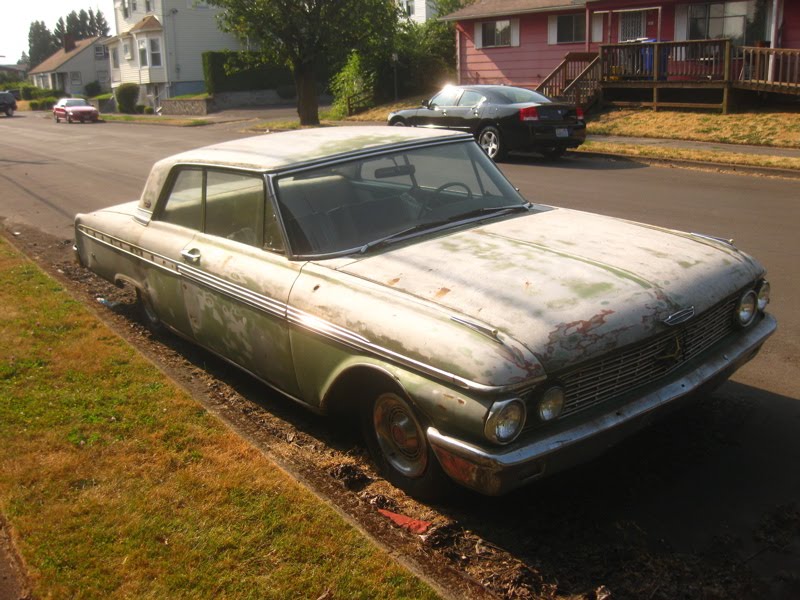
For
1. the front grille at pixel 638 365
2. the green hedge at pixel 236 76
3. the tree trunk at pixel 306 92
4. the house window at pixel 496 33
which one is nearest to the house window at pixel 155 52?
the green hedge at pixel 236 76

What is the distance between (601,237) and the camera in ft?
14.6

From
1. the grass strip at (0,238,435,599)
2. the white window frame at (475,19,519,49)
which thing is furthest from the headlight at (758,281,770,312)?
the white window frame at (475,19,519,49)

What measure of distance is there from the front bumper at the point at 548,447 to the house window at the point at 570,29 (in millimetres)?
27782

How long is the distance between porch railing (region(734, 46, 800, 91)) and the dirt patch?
18.1 m

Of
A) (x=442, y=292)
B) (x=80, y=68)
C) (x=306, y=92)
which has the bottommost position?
(x=442, y=292)

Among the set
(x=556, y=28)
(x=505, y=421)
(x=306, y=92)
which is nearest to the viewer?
(x=505, y=421)

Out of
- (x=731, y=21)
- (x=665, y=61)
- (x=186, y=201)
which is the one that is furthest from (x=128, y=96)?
(x=186, y=201)

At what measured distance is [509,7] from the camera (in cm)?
3055

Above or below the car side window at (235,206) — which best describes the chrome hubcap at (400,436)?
below

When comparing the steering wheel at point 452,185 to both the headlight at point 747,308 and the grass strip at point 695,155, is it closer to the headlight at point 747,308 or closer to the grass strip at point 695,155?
the headlight at point 747,308

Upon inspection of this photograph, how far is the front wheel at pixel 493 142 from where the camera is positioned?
16234 mm

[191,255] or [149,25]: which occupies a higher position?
[149,25]

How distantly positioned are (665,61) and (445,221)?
20.9 meters

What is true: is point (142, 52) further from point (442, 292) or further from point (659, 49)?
point (442, 292)
